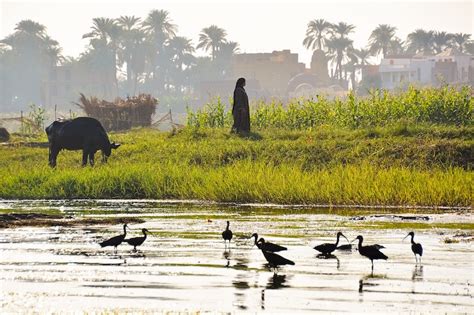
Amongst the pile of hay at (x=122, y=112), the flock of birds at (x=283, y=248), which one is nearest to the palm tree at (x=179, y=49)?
the pile of hay at (x=122, y=112)

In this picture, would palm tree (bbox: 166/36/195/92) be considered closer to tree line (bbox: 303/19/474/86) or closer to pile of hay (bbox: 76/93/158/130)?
tree line (bbox: 303/19/474/86)

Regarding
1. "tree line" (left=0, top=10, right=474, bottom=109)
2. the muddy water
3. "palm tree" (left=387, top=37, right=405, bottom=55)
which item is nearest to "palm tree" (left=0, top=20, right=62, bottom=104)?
"tree line" (left=0, top=10, right=474, bottom=109)

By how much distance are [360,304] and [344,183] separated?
567 inches

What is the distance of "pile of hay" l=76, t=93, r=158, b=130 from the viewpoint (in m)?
58.5

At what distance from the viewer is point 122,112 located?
58.6 meters

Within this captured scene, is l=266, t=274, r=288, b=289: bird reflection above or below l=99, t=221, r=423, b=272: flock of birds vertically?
below

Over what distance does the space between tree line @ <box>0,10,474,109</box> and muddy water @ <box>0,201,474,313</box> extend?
137093 mm

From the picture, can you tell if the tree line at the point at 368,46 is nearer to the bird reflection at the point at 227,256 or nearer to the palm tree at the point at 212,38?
the palm tree at the point at 212,38

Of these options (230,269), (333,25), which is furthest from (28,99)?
(230,269)

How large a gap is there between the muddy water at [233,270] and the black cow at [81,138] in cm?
1320

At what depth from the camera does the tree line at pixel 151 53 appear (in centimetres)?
16100

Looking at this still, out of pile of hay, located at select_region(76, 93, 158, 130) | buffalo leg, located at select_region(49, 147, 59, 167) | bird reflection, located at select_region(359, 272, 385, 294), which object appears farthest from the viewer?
pile of hay, located at select_region(76, 93, 158, 130)

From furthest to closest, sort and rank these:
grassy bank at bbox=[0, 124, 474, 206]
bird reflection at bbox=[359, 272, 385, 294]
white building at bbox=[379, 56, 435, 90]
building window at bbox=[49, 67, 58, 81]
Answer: building window at bbox=[49, 67, 58, 81], white building at bbox=[379, 56, 435, 90], grassy bank at bbox=[0, 124, 474, 206], bird reflection at bbox=[359, 272, 385, 294]

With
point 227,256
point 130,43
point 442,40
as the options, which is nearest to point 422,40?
point 442,40
